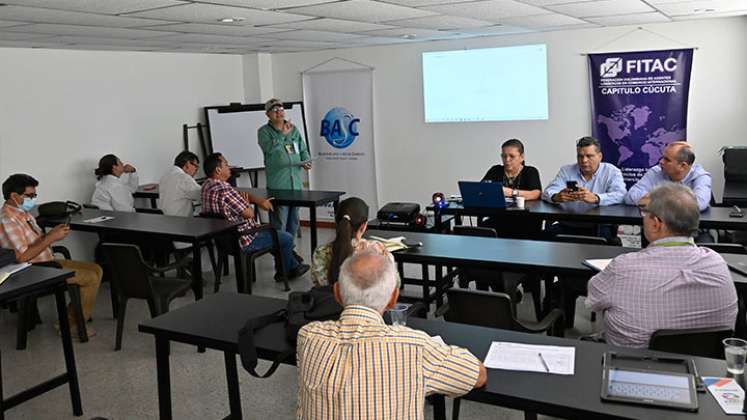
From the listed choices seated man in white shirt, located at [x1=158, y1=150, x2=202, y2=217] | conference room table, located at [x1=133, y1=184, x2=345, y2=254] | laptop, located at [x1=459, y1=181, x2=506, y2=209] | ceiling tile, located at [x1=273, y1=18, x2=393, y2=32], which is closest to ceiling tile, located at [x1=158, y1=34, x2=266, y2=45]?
ceiling tile, located at [x1=273, y1=18, x2=393, y2=32]

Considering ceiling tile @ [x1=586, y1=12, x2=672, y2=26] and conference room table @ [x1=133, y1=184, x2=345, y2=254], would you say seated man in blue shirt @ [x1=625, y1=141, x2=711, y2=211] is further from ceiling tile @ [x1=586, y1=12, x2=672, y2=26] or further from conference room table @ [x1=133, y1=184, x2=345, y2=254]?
conference room table @ [x1=133, y1=184, x2=345, y2=254]

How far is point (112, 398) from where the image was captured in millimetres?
3914

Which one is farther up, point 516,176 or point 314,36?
point 314,36

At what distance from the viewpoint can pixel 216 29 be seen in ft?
17.7

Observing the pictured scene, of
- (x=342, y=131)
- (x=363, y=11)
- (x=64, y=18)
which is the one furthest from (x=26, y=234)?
(x=342, y=131)

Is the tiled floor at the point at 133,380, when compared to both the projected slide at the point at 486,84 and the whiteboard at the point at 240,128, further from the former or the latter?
the whiteboard at the point at 240,128

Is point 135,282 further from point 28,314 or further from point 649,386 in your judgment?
point 649,386

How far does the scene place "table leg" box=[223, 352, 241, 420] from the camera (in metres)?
3.30

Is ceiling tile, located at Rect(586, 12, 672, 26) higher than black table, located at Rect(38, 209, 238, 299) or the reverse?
higher

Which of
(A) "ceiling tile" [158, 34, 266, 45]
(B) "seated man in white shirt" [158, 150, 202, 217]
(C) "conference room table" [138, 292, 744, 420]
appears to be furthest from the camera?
(B) "seated man in white shirt" [158, 150, 202, 217]

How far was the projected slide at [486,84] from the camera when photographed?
24.0 feet

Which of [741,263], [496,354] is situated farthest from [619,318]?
[741,263]

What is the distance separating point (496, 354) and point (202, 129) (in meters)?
6.60

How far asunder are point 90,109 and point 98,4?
140 inches
